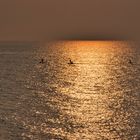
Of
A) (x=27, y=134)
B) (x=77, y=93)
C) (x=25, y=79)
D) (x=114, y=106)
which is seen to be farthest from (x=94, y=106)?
(x=25, y=79)

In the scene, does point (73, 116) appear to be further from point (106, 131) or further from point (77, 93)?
point (77, 93)

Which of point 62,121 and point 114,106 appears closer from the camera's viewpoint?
point 62,121

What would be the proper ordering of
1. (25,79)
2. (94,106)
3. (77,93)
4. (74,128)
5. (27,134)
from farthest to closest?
A: (25,79), (77,93), (94,106), (74,128), (27,134)

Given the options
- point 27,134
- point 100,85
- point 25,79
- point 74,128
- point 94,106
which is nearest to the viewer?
point 27,134

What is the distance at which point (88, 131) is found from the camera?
2312 inches

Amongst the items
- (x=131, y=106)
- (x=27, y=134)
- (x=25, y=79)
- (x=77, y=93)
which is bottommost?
(x=27, y=134)

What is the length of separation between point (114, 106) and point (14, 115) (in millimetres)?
20083

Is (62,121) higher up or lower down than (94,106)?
lower down

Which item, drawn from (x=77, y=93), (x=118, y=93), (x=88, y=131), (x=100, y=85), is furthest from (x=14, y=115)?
(x=100, y=85)

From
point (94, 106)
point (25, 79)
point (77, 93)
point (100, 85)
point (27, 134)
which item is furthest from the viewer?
point (25, 79)

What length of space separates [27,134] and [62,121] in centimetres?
911

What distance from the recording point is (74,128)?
198ft

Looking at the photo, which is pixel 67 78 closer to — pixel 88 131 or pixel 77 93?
pixel 77 93

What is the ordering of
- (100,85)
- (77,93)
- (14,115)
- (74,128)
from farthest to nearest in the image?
(100,85) → (77,93) → (14,115) → (74,128)
